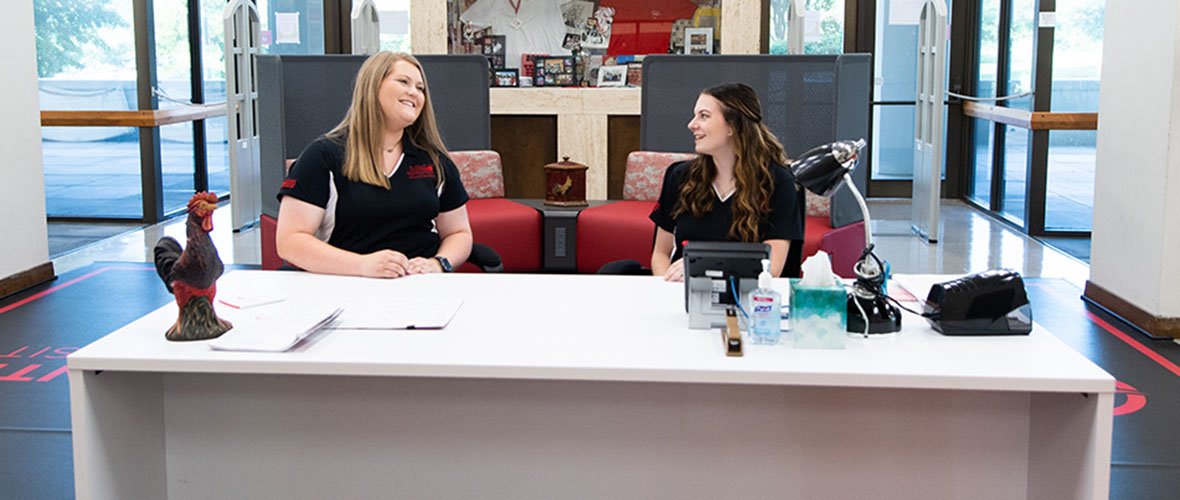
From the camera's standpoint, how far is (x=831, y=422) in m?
2.21

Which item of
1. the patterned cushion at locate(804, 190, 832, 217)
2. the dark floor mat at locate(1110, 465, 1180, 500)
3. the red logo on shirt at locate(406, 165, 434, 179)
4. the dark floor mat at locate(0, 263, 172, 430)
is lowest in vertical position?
A: the dark floor mat at locate(1110, 465, 1180, 500)

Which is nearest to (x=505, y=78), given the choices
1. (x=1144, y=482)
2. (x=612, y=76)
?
(x=612, y=76)

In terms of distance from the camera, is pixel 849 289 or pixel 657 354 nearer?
pixel 657 354

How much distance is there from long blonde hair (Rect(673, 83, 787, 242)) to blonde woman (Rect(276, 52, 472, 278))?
2.63ft

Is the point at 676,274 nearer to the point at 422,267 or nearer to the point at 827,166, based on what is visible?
the point at 827,166

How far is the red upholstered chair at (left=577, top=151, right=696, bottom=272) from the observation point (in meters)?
4.98

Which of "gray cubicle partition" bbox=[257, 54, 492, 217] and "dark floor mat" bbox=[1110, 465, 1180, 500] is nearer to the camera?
"dark floor mat" bbox=[1110, 465, 1180, 500]

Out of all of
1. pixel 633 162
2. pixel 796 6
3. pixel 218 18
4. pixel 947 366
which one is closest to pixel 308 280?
pixel 947 366

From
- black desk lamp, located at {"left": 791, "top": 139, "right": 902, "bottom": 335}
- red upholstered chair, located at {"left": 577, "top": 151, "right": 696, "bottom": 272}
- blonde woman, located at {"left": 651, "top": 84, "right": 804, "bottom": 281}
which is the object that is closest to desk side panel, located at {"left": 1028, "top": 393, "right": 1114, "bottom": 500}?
black desk lamp, located at {"left": 791, "top": 139, "right": 902, "bottom": 335}

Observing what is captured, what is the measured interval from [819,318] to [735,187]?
121 cm

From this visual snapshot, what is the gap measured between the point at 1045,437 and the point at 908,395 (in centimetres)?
26

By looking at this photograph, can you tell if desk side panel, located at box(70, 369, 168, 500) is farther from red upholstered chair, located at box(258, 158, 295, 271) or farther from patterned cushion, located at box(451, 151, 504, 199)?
patterned cushion, located at box(451, 151, 504, 199)

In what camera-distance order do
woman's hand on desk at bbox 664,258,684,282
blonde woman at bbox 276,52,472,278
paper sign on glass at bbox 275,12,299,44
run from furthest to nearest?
1. paper sign on glass at bbox 275,12,299,44
2. blonde woman at bbox 276,52,472,278
3. woman's hand on desk at bbox 664,258,684,282

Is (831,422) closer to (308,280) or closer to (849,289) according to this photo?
(849,289)
